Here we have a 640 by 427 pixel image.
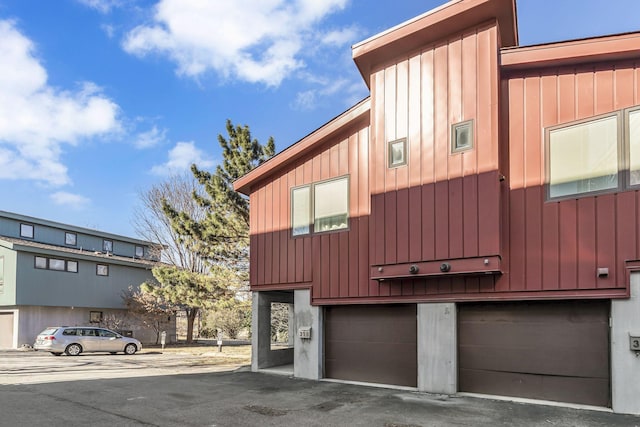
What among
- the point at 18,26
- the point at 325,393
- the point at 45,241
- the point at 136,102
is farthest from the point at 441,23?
the point at 45,241

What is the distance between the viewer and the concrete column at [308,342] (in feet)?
37.4

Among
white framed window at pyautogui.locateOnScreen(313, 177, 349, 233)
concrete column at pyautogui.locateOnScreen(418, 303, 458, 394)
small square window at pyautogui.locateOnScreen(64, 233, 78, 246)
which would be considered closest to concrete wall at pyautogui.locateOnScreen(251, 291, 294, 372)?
white framed window at pyautogui.locateOnScreen(313, 177, 349, 233)

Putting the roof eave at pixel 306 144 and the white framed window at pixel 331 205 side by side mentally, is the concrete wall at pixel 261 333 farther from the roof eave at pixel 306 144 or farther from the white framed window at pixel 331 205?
the roof eave at pixel 306 144

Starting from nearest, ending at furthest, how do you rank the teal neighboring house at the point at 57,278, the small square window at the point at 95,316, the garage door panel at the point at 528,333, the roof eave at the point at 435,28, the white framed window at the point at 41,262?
the garage door panel at the point at 528,333
the roof eave at the point at 435,28
the teal neighboring house at the point at 57,278
the white framed window at the point at 41,262
the small square window at the point at 95,316

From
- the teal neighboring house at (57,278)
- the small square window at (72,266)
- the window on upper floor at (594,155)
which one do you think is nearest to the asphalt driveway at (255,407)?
the window on upper floor at (594,155)

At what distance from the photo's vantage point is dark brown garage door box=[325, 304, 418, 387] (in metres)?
10.1

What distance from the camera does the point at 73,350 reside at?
1945cm

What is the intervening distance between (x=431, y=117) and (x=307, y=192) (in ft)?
13.8

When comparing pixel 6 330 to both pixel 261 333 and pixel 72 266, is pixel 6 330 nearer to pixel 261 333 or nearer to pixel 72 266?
pixel 72 266

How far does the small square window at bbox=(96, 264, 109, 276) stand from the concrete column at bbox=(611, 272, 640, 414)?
2691cm

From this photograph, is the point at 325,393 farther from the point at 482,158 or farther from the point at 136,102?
the point at 136,102

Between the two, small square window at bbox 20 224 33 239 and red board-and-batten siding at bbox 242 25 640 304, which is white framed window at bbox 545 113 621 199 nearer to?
red board-and-batten siding at bbox 242 25 640 304

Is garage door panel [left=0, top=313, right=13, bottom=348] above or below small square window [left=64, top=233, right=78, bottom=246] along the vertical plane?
below

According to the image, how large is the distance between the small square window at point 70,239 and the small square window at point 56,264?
5.32m
